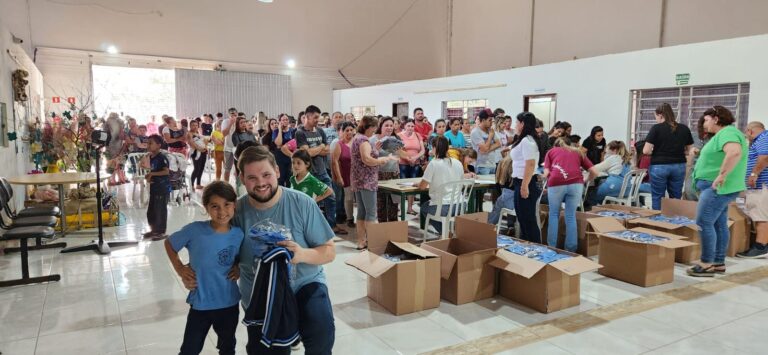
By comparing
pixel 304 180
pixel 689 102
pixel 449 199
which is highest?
pixel 689 102

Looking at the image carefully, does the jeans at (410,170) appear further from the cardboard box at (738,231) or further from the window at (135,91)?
the window at (135,91)

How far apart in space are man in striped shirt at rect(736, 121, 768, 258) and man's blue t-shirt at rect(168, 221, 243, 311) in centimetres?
481

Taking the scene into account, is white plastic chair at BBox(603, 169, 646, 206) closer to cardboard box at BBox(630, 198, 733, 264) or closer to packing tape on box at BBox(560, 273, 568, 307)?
cardboard box at BBox(630, 198, 733, 264)

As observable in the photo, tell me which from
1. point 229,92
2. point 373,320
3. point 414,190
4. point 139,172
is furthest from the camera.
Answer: point 229,92

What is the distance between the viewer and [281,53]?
599 inches

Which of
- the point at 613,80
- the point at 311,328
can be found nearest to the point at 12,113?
the point at 311,328

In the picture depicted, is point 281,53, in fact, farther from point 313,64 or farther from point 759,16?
point 759,16

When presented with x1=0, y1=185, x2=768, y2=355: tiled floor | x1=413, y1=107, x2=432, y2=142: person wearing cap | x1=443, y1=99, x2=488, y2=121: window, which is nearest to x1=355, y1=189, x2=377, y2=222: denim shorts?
x1=0, y1=185, x2=768, y2=355: tiled floor

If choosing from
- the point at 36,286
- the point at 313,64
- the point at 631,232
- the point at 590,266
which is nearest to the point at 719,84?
the point at 631,232

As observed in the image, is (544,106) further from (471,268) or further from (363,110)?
(471,268)

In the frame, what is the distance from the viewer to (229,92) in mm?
14492

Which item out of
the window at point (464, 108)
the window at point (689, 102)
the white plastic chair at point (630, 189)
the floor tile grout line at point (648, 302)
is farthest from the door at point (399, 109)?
the floor tile grout line at point (648, 302)

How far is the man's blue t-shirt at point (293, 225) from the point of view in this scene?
1.84 metres

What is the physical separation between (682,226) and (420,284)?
262cm
